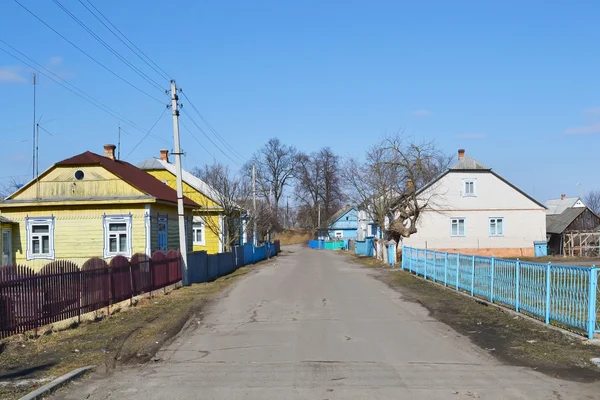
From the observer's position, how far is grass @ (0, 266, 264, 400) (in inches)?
335

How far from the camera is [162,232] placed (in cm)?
3033

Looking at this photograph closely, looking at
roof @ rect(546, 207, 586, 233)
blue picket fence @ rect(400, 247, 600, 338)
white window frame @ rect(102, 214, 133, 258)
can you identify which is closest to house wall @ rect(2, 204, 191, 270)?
white window frame @ rect(102, 214, 133, 258)

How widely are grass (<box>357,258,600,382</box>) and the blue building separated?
80.4m

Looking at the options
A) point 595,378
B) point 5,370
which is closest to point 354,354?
point 595,378

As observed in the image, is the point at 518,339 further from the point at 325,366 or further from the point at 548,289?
the point at 325,366

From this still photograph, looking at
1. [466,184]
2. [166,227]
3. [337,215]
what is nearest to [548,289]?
[166,227]

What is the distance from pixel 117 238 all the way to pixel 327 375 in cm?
A: 2224

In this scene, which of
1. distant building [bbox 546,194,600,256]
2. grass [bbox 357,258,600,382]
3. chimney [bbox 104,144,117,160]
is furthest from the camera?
distant building [bbox 546,194,600,256]

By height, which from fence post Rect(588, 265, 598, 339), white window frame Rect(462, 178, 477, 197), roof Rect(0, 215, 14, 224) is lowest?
fence post Rect(588, 265, 598, 339)

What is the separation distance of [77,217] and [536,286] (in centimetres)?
2227

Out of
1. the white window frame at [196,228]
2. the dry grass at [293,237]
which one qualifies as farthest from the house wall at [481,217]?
the dry grass at [293,237]

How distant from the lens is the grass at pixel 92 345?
851 cm

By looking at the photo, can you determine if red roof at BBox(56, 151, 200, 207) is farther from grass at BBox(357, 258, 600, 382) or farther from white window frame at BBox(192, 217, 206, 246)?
grass at BBox(357, 258, 600, 382)

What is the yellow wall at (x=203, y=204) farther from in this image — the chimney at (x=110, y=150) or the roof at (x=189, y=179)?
the chimney at (x=110, y=150)
